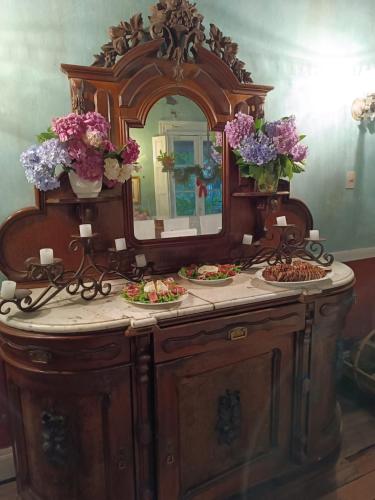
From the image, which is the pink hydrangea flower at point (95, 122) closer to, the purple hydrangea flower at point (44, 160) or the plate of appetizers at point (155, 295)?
the purple hydrangea flower at point (44, 160)

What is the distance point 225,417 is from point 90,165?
3.52ft

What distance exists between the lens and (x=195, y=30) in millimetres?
1664

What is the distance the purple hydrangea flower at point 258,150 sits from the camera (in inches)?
68.2

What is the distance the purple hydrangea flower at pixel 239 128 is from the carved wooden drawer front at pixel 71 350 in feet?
3.31

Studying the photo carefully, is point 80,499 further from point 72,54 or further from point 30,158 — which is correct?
point 72,54

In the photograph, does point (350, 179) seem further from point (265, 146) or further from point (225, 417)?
point (225, 417)

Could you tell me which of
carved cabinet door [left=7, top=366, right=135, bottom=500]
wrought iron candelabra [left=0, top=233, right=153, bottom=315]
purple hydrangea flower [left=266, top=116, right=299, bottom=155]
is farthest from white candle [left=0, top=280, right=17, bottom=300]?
purple hydrangea flower [left=266, top=116, right=299, bottom=155]

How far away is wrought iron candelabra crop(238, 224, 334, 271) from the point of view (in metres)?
1.86

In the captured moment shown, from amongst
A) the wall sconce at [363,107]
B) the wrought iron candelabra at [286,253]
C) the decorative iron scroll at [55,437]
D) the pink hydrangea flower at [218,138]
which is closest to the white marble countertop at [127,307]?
the wrought iron candelabra at [286,253]

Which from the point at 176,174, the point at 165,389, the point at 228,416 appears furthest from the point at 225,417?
the point at 176,174

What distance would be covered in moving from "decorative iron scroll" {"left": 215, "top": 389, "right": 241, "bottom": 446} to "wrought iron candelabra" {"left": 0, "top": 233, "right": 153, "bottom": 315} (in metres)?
0.59

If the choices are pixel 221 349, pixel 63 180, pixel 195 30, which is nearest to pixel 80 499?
pixel 221 349

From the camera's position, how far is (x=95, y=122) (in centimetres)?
143

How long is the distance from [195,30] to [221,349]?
131 cm
